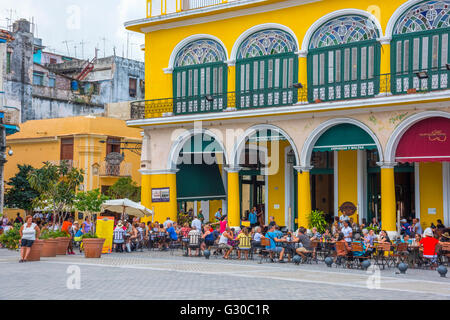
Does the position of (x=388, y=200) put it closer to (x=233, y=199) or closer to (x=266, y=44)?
(x=233, y=199)

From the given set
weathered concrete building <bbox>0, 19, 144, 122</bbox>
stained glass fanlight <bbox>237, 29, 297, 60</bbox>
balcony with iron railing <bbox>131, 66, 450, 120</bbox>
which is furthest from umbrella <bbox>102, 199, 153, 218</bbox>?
weathered concrete building <bbox>0, 19, 144, 122</bbox>

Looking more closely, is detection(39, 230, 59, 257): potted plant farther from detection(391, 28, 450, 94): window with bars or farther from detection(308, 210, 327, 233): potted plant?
detection(391, 28, 450, 94): window with bars

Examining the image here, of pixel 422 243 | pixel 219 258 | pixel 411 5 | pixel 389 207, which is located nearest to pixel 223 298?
pixel 422 243

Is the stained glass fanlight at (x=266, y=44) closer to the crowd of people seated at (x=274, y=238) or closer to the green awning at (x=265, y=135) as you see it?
the green awning at (x=265, y=135)

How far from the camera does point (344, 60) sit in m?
23.6

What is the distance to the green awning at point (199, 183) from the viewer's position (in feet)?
91.5

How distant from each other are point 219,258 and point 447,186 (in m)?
8.39

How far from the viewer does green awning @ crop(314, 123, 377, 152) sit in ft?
76.4

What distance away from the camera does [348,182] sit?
86.5 feet

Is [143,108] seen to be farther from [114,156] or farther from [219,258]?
[114,156]

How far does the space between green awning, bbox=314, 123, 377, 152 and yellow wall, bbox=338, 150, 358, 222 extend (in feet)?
8.72

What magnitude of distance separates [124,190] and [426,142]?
1949cm

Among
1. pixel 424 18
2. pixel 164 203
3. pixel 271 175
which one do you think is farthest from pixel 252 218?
pixel 424 18

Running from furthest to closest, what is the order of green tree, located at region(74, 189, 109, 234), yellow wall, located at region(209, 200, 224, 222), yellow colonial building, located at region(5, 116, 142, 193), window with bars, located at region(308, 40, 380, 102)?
yellow colonial building, located at region(5, 116, 142, 193) → yellow wall, located at region(209, 200, 224, 222) → green tree, located at region(74, 189, 109, 234) → window with bars, located at region(308, 40, 380, 102)
